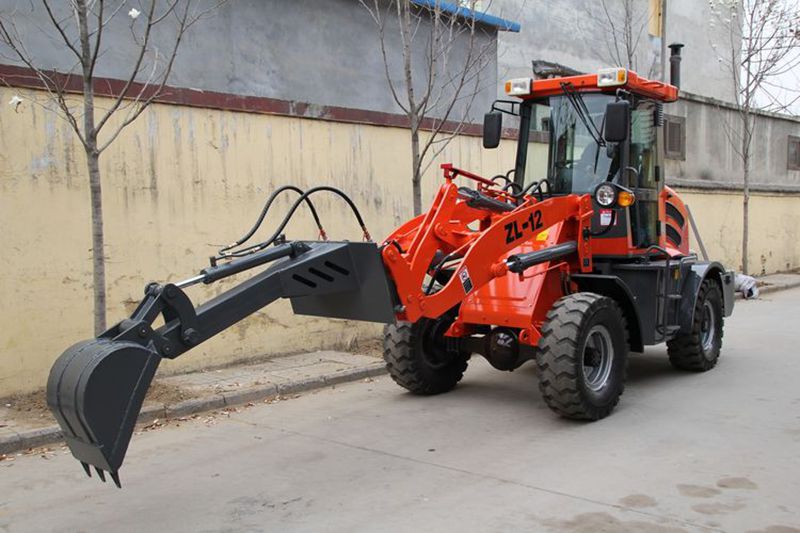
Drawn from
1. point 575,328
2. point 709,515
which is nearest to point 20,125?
point 575,328

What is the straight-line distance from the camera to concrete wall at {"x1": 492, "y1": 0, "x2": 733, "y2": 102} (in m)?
14.8

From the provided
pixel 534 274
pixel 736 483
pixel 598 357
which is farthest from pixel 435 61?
pixel 736 483

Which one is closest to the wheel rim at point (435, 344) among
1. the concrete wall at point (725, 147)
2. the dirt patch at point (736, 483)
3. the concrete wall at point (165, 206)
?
the concrete wall at point (165, 206)

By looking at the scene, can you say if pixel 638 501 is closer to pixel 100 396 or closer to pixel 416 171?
pixel 100 396

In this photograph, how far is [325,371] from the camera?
8641 millimetres

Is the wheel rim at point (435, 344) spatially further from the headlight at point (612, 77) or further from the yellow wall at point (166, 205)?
the headlight at point (612, 77)

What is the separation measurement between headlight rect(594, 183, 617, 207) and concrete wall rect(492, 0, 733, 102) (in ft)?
24.1

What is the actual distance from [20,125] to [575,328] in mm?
5415

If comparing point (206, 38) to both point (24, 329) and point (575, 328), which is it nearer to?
point (24, 329)

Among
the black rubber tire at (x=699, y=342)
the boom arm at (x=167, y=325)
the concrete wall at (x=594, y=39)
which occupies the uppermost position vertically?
the concrete wall at (x=594, y=39)

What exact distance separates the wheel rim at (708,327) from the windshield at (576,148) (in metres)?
2.25

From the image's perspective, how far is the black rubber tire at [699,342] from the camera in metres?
8.27

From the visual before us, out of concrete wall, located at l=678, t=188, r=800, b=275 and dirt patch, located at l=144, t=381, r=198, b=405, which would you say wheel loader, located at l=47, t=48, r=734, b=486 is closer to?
dirt patch, located at l=144, t=381, r=198, b=405

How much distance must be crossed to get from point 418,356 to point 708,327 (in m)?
3.60
